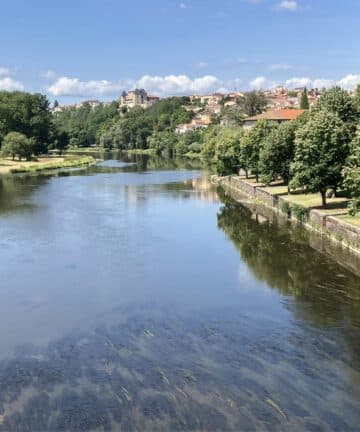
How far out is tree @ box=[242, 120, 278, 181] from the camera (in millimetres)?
46281

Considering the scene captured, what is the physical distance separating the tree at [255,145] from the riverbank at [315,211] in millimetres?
2285

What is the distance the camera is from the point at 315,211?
2878cm

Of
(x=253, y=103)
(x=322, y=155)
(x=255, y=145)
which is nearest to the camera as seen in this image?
(x=322, y=155)

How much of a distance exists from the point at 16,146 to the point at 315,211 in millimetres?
60224

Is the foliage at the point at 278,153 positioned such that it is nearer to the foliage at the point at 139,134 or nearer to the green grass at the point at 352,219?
the green grass at the point at 352,219

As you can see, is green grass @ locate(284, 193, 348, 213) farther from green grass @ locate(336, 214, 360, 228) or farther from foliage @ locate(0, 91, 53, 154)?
foliage @ locate(0, 91, 53, 154)

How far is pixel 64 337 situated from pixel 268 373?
5444 mm

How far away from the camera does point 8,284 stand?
772 inches

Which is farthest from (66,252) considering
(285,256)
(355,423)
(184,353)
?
(355,423)

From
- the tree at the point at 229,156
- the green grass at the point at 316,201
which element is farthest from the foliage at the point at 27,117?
the green grass at the point at 316,201

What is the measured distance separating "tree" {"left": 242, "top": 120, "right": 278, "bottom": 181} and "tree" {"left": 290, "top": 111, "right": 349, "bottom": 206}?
14.9m

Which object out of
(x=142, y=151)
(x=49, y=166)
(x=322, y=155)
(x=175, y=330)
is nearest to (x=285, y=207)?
(x=322, y=155)

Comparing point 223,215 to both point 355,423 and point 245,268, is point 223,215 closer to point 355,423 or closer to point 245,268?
point 245,268

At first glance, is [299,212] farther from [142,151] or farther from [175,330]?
[142,151]
